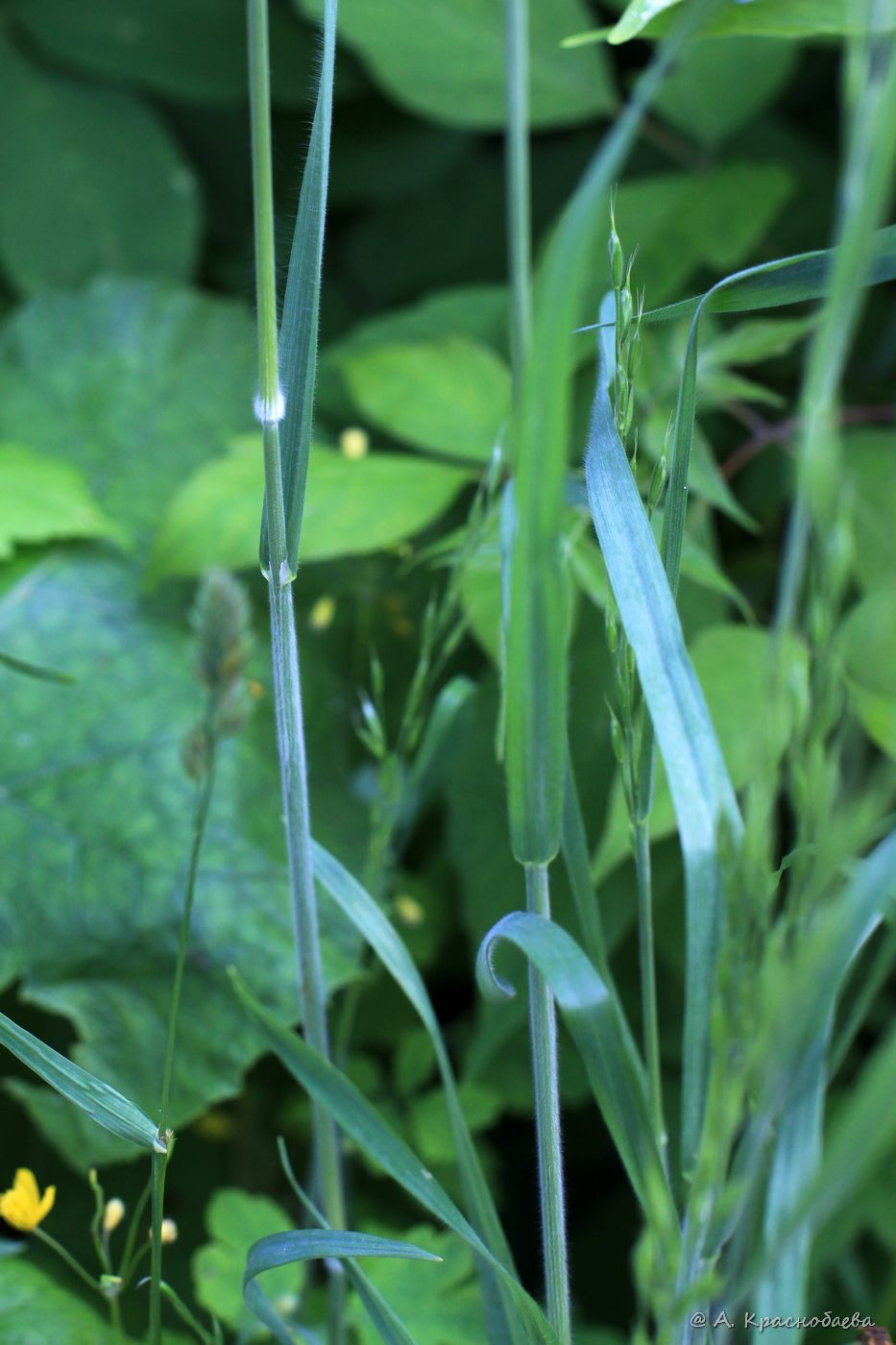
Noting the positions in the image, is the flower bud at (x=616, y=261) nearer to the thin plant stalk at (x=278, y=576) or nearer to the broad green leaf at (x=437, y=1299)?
the thin plant stalk at (x=278, y=576)

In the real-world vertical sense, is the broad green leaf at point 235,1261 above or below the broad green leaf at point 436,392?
below

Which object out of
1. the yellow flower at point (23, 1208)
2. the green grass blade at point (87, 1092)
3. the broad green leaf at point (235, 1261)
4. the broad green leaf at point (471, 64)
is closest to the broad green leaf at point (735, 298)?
the green grass blade at point (87, 1092)

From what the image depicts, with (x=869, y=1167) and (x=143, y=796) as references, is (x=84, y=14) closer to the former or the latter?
(x=143, y=796)

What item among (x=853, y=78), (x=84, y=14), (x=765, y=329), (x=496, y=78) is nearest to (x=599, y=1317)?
(x=765, y=329)

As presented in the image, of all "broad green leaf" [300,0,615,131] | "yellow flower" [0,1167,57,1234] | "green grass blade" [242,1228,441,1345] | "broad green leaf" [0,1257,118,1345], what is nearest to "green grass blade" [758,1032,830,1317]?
"green grass blade" [242,1228,441,1345]

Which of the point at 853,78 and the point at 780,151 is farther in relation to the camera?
the point at 780,151

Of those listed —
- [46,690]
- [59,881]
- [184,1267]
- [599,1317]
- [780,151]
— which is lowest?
[599,1317]
